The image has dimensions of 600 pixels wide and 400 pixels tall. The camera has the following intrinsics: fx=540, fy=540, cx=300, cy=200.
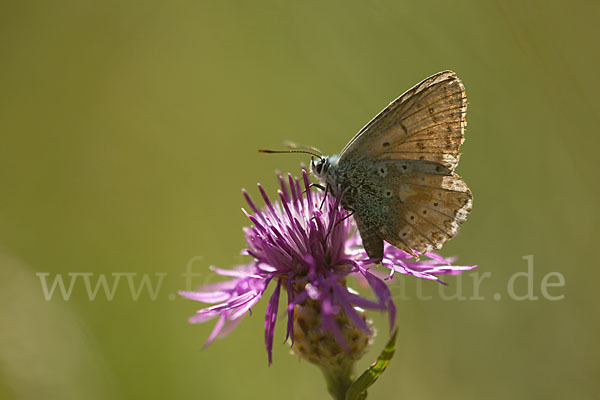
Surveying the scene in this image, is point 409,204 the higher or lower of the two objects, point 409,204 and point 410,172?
the lower

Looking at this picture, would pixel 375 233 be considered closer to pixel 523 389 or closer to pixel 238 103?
pixel 523 389

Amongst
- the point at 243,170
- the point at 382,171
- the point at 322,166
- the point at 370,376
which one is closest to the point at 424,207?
the point at 382,171

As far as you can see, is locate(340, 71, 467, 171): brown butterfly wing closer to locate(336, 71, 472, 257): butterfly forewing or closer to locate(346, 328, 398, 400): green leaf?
locate(336, 71, 472, 257): butterfly forewing

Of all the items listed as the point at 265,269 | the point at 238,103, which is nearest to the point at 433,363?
the point at 265,269

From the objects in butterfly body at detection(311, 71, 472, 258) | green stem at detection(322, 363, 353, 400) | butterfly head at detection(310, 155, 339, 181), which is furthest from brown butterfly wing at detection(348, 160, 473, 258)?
green stem at detection(322, 363, 353, 400)

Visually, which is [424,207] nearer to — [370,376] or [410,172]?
[410,172]

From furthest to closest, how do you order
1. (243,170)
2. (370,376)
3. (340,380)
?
1. (243,170)
2. (340,380)
3. (370,376)
